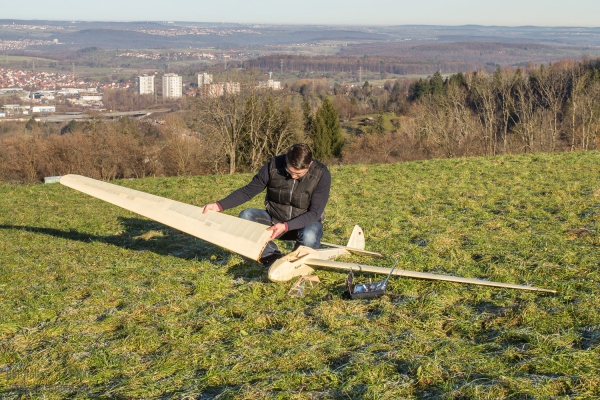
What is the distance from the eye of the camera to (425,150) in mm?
45906

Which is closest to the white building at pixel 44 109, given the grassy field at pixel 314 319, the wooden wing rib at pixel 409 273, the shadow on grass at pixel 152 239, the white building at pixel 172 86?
the white building at pixel 172 86

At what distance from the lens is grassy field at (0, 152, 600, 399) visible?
12.7 feet

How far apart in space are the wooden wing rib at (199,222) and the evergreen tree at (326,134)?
152 ft

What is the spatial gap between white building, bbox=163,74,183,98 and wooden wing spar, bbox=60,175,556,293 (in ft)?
262

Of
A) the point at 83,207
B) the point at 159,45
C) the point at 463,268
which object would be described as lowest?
the point at 83,207

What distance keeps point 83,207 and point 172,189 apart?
3052mm

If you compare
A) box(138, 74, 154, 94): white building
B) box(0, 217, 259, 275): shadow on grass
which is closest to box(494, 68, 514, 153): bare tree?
box(0, 217, 259, 275): shadow on grass

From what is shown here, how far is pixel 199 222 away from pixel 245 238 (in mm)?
773

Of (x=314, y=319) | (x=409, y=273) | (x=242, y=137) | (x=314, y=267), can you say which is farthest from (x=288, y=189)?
(x=242, y=137)

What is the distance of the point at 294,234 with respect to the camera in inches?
283

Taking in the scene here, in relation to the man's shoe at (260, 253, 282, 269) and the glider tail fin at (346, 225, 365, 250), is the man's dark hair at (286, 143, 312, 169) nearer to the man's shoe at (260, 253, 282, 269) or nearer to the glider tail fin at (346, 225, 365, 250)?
the man's shoe at (260, 253, 282, 269)

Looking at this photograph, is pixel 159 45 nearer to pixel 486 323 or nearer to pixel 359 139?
pixel 359 139

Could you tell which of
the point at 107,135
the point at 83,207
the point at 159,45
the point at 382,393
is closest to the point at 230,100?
the point at 107,135

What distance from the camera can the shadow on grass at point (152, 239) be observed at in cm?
820
